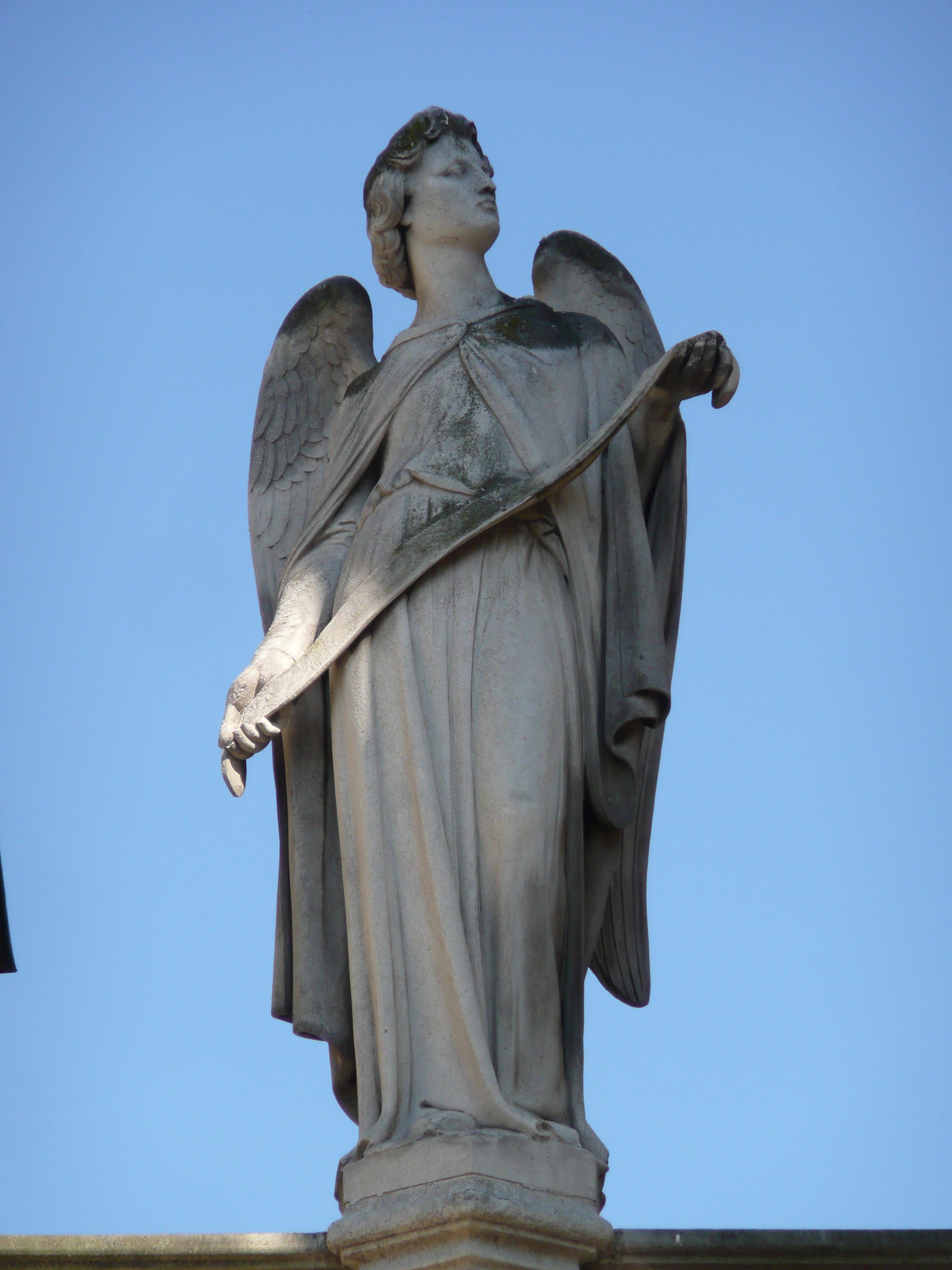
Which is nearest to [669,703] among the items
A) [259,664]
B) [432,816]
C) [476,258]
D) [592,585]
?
[592,585]

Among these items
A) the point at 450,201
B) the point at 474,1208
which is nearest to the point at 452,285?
the point at 450,201

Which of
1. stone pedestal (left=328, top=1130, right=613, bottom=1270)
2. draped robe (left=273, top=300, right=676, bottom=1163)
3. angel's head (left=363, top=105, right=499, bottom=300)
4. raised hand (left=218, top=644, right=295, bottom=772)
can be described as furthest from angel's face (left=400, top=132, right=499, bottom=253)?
stone pedestal (left=328, top=1130, right=613, bottom=1270)

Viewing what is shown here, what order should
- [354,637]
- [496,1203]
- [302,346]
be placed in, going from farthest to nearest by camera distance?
[302,346], [354,637], [496,1203]

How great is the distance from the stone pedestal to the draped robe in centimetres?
10

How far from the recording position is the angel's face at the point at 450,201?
26.0ft

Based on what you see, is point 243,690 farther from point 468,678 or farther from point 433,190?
point 433,190

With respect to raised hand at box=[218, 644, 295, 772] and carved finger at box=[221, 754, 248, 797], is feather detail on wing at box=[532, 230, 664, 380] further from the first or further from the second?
carved finger at box=[221, 754, 248, 797]

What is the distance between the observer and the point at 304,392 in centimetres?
849

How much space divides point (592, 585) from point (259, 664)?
1.16 meters

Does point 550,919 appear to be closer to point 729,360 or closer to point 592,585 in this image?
point 592,585

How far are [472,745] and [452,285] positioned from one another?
1925 millimetres

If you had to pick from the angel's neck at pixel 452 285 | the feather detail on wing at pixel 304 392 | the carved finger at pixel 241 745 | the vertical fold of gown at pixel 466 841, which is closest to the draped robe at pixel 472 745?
the vertical fold of gown at pixel 466 841

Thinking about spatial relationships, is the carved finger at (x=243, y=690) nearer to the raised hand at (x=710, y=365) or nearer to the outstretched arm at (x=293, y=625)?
the outstretched arm at (x=293, y=625)

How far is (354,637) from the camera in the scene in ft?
23.6
